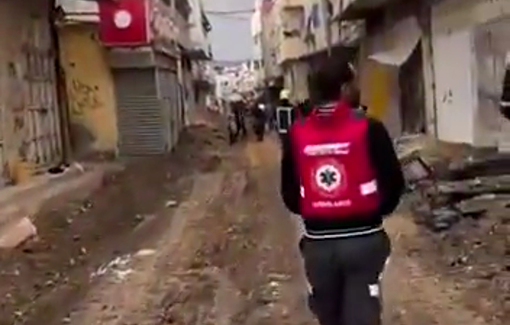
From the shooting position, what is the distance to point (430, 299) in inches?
364

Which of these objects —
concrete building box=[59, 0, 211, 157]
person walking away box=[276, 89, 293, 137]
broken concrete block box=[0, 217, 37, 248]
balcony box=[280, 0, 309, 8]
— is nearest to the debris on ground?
person walking away box=[276, 89, 293, 137]

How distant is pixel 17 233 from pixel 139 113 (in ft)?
65.8

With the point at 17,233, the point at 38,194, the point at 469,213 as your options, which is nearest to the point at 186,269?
the point at 469,213

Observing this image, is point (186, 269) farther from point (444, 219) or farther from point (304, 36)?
point (304, 36)

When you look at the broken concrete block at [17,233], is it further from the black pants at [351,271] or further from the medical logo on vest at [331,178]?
the medical logo on vest at [331,178]

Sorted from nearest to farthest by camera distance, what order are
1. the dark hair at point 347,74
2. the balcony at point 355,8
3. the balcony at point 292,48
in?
the dark hair at point 347,74, the balcony at point 355,8, the balcony at point 292,48

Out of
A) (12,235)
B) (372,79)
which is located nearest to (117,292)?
(12,235)

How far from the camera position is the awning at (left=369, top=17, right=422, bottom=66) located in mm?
26780

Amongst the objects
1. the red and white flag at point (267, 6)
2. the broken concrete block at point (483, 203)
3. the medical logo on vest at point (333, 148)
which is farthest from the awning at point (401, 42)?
the red and white flag at point (267, 6)

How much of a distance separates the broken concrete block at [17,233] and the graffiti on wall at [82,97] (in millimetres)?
17603

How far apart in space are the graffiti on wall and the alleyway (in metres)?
13.2

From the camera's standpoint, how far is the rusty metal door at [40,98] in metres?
27.5

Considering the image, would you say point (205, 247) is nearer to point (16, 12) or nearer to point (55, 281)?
point (55, 281)

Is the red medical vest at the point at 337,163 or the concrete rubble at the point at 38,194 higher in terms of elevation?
the red medical vest at the point at 337,163
